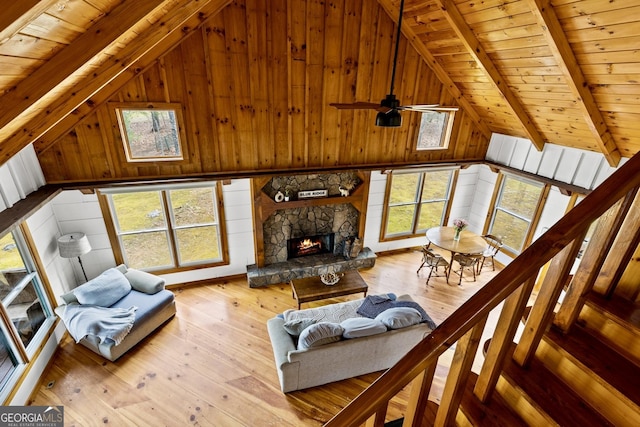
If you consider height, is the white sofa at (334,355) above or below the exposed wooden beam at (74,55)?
below

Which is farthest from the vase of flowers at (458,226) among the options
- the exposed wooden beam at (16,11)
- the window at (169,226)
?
the exposed wooden beam at (16,11)

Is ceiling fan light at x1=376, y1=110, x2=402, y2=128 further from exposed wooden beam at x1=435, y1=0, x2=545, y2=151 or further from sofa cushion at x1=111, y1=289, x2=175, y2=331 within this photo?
sofa cushion at x1=111, y1=289, x2=175, y2=331

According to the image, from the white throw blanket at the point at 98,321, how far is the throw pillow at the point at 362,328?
295 cm

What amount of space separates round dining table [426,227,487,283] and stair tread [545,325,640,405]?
4393 mm

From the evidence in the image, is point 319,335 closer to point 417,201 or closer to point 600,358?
point 600,358

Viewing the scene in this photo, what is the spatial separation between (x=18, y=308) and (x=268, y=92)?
4.40 meters

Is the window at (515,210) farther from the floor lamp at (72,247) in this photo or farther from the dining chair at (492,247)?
the floor lamp at (72,247)

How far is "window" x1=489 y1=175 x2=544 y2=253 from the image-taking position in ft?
19.7

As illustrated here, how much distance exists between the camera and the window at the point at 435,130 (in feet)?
19.4

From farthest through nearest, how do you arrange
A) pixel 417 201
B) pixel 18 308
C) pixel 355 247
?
pixel 417 201 < pixel 355 247 < pixel 18 308

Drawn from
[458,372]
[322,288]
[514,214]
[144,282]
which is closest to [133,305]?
[144,282]

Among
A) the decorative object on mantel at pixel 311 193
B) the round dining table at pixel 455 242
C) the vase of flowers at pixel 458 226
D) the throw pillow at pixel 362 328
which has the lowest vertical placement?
the throw pillow at pixel 362 328

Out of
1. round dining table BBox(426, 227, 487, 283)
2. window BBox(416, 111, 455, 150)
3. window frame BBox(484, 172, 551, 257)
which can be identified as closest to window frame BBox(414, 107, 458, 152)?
window BBox(416, 111, 455, 150)

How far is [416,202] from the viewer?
672 cm
